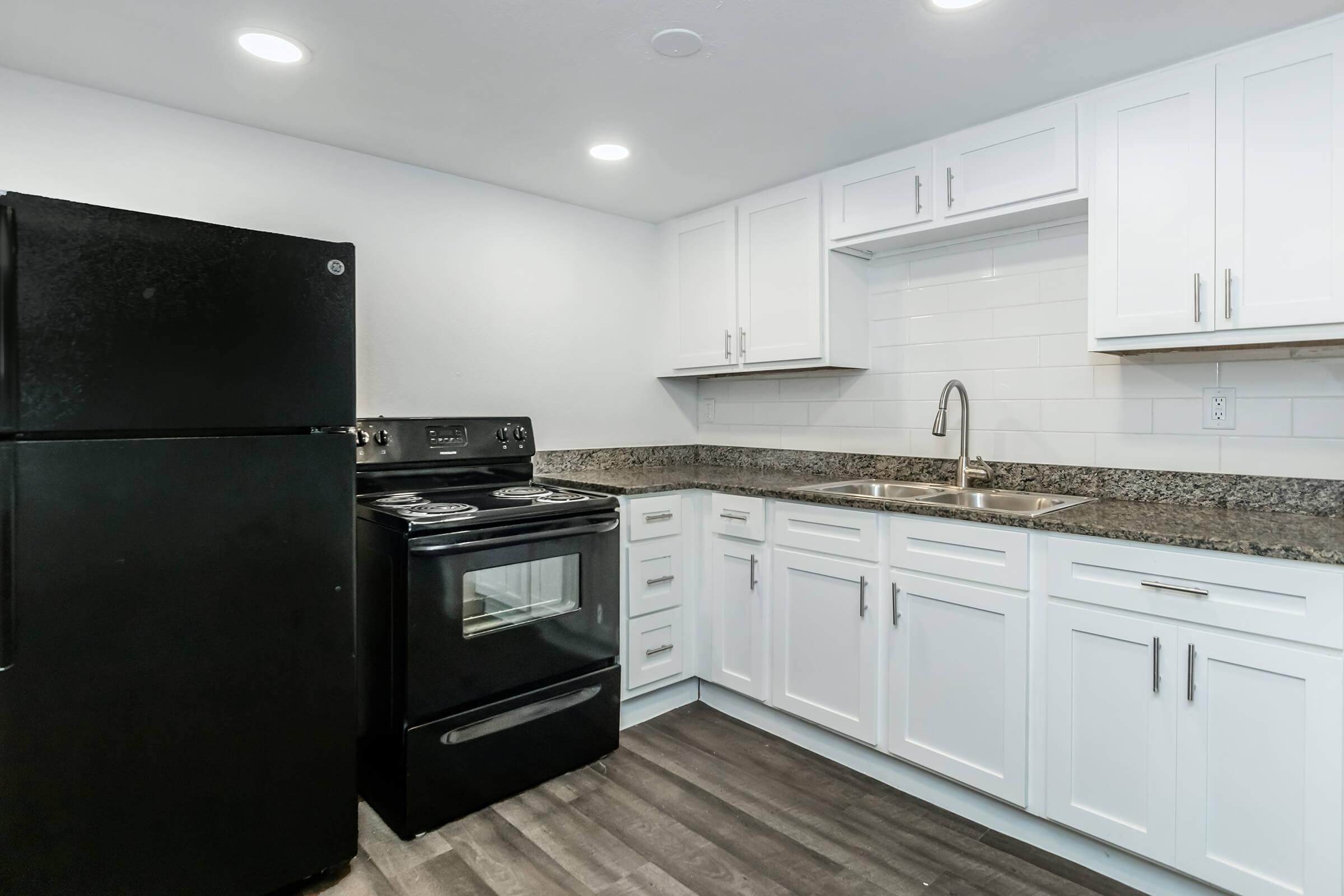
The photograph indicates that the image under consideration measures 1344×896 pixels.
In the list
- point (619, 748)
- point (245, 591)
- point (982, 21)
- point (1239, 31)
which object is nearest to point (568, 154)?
point (982, 21)

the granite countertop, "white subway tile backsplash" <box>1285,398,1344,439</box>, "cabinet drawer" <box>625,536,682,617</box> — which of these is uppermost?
"white subway tile backsplash" <box>1285,398,1344,439</box>

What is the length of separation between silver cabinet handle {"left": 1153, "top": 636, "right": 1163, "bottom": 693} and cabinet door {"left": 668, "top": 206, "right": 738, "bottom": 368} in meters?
1.94

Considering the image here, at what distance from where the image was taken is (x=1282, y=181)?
1.80 meters

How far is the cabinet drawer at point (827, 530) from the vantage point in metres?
2.36

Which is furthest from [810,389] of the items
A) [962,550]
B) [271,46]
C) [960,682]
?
[271,46]

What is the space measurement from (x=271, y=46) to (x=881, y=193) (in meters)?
1.98

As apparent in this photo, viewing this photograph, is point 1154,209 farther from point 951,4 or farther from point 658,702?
point 658,702

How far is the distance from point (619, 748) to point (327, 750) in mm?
1094

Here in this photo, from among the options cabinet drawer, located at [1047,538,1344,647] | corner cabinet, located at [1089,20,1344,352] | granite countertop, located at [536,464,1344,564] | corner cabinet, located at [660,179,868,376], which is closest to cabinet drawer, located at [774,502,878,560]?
granite countertop, located at [536,464,1344,564]

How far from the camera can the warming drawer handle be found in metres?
2.12

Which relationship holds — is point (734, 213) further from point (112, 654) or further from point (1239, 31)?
point (112, 654)

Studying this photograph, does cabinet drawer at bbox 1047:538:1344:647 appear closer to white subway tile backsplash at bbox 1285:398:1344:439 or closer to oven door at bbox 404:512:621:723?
white subway tile backsplash at bbox 1285:398:1344:439

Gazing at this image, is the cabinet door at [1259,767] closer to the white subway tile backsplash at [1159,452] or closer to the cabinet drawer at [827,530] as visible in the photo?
the white subway tile backsplash at [1159,452]

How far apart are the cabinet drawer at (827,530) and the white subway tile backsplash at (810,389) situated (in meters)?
0.78
